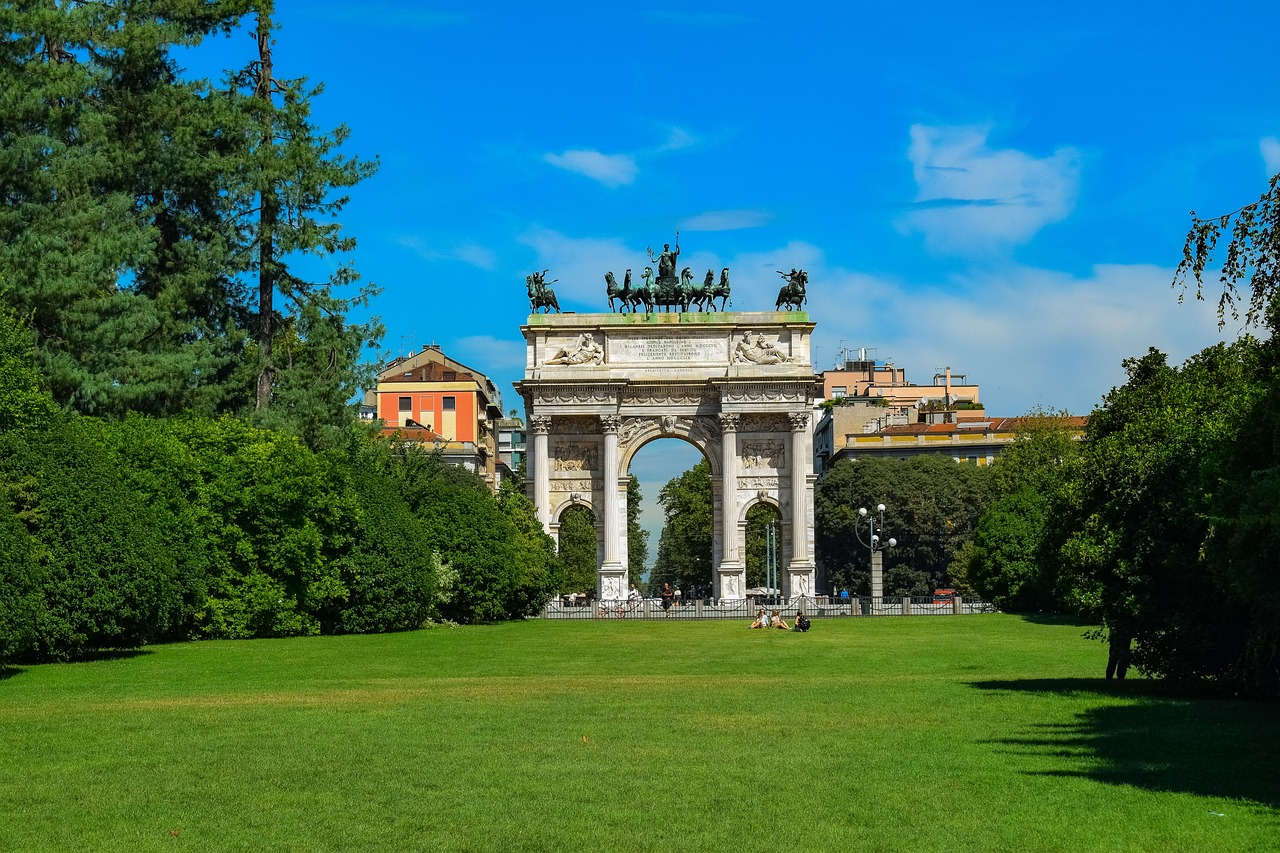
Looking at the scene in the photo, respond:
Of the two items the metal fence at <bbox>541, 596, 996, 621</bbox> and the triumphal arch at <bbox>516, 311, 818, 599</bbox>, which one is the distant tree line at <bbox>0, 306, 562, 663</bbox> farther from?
the triumphal arch at <bbox>516, 311, 818, 599</bbox>

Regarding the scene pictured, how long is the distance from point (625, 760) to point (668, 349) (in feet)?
181

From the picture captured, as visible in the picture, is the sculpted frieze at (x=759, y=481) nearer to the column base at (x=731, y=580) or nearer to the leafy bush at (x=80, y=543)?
the column base at (x=731, y=580)

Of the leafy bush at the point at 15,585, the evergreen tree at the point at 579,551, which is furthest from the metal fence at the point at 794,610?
the leafy bush at the point at 15,585

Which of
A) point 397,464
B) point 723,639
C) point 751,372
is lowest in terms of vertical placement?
point 723,639

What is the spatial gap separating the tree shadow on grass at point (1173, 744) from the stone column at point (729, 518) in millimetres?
45593

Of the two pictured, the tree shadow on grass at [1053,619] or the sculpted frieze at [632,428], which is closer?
the tree shadow on grass at [1053,619]

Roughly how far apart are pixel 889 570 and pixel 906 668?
64.4 metres

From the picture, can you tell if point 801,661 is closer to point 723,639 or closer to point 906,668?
point 906,668

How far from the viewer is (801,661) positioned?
98.0ft

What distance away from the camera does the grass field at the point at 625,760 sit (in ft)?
36.6

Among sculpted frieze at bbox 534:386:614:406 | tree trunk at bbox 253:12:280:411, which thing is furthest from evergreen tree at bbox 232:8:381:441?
sculpted frieze at bbox 534:386:614:406

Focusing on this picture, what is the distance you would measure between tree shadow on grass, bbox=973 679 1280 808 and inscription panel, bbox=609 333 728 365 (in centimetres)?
4766

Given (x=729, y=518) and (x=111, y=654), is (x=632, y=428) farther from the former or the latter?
(x=111, y=654)

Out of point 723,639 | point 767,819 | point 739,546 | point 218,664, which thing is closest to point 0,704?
point 218,664
